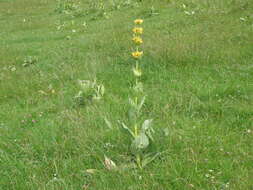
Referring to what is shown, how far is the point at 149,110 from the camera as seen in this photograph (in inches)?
181

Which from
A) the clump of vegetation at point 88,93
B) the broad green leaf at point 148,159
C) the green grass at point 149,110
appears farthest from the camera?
the clump of vegetation at point 88,93

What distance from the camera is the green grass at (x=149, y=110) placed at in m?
3.14

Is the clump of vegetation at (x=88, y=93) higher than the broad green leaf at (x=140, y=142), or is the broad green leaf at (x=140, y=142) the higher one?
the broad green leaf at (x=140, y=142)

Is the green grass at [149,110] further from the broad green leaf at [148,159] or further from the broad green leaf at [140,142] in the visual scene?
the broad green leaf at [140,142]

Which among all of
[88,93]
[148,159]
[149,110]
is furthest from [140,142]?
[88,93]

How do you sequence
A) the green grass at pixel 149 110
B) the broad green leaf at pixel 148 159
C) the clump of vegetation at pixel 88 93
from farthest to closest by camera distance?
the clump of vegetation at pixel 88 93 < the broad green leaf at pixel 148 159 < the green grass at pixel 149 110

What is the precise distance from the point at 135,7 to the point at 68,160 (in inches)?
503

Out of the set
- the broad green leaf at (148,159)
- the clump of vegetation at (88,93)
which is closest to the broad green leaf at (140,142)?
the broad green leaf at (148,159)

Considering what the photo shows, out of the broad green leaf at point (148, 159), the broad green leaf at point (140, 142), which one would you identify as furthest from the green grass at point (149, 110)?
the broad green leaf at point (140, 142)

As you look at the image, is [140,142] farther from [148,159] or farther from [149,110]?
[149,110]

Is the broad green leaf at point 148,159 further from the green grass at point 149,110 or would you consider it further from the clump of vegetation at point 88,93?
the clump of vegetation at point 88,93

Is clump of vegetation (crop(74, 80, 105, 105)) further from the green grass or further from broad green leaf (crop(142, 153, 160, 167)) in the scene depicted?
broad green leaf (crop(142, 153, 160, 167))

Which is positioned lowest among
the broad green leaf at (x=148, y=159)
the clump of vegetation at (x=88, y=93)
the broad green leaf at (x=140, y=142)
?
the clump of vegetation at (x=88, y=93)

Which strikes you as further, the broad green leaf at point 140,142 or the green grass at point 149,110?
the broad green leaf at point 140,142
